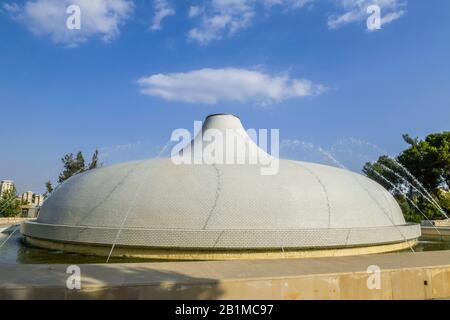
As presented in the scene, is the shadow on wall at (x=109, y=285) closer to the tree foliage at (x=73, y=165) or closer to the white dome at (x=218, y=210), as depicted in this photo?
the white dome at (x=218, y=210)

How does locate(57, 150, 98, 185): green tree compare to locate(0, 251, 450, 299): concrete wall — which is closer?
locate(0, 251, 450, 299): concrete wall

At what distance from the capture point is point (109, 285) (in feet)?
14.9

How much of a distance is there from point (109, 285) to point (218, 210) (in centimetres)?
575

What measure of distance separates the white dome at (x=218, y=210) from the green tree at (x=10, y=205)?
2623 centimetres

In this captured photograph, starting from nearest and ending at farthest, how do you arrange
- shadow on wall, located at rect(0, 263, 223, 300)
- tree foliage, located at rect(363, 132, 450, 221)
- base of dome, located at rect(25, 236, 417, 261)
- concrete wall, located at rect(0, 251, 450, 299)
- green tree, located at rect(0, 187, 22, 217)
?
shadow on wall, located at rect(0, 263, 223, 300) < concrete wall, located at rect(0, 251, 450, 299) < base of dome, located at rect(25, 236, 417, 261) < green tree, located at rect(0, 187, 22, 217) < tree foliage, located at rect(363, 132, 450, 221)

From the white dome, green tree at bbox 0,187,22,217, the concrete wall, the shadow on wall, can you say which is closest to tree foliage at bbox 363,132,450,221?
the white dome

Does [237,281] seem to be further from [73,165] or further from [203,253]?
[73,165]

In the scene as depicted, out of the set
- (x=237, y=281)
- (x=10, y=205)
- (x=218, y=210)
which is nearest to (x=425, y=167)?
(x=218, y=210)

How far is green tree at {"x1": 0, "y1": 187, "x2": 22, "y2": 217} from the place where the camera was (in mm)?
34272

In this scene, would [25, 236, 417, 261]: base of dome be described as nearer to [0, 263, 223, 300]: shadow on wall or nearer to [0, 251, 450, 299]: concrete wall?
[0, 251, 450, 299]: concrete wall

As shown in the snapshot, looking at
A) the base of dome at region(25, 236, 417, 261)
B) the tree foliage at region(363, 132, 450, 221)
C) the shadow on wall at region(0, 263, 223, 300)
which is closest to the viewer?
the shadow on wall at region(0, 263, 223, 300)

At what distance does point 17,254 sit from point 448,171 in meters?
40.2

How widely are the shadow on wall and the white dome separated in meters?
4.25

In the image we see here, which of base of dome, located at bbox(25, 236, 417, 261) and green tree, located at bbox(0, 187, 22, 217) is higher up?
green tree, located at bbox(0, 187, 22, 217)
